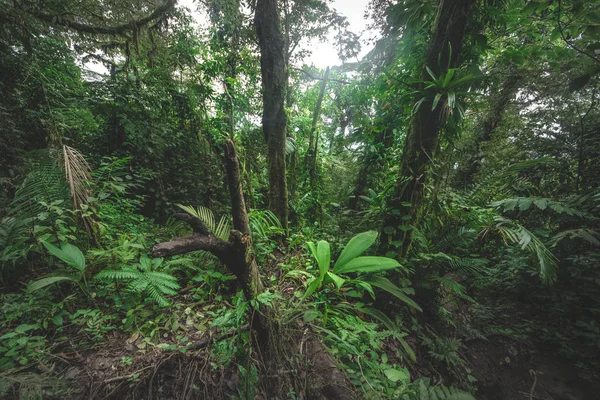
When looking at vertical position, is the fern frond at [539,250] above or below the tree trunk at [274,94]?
below

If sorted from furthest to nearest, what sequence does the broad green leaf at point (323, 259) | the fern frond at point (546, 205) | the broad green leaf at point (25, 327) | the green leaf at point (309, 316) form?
the fern frond at point (546, 205), the broad green leaf at point (323, 259), the green leaf at point (309, 316), the broad green leaf at point (25, 327)

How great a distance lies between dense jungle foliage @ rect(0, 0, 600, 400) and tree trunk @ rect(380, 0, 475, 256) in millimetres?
18

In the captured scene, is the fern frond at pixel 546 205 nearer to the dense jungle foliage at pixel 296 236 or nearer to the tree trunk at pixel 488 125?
the dense jungle foliage at pixel 296 236

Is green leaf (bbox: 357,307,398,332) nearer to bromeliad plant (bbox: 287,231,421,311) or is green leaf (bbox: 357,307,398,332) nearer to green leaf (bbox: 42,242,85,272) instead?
bromeliad plant (bbox: 287,231,421,311)

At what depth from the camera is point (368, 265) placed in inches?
71.3

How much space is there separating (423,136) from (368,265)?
4.54ft

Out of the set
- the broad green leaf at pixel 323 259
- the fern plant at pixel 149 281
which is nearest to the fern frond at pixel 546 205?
the broad green leaf at pixel 323 259

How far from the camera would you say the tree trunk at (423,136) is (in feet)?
6.19

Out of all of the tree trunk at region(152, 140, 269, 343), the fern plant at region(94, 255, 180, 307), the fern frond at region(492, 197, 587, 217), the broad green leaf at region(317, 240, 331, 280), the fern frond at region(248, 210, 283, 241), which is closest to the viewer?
the tree trunk at region(152, 140, 269, 343)

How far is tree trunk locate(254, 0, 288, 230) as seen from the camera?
3.01 meters

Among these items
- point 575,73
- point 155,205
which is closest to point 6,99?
point 155,205

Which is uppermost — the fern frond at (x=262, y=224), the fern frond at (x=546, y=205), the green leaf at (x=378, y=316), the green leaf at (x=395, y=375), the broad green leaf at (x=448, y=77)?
the broad green leaf at (x=448, y=77)

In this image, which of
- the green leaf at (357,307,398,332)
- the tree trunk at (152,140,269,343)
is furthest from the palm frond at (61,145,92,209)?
the green leaf at (357,307,398,332)

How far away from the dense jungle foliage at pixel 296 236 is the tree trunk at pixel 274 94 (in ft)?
0.11
